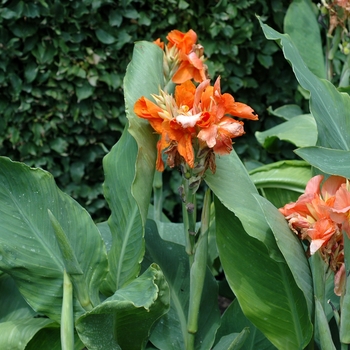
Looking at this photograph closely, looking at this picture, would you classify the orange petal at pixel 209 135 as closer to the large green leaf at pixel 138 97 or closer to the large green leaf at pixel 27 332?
the large green leaf at pixel 138 97

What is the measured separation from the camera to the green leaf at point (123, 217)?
3.67ft

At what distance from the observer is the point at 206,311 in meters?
1.23

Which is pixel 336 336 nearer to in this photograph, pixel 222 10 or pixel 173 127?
pixel 173 127

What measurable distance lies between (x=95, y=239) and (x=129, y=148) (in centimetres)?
19

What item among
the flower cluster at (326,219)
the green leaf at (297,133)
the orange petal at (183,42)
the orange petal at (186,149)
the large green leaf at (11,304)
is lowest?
the large green leaf at (11,304)

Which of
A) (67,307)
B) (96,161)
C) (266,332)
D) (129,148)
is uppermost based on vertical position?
(129,148)

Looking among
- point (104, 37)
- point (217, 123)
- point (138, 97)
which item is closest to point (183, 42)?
point (138, 97)

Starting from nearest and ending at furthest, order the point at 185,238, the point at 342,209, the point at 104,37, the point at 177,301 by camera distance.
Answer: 1. the point at 342,209
2. the point at 185,238
3. the point at 177,301
4. the point at 104,37

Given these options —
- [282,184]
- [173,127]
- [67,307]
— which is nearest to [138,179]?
[173,127]

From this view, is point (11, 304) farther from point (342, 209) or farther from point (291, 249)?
point (342, 209)

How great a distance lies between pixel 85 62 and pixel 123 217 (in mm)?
1666

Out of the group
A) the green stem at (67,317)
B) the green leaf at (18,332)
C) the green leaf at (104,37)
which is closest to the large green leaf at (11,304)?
the green leaf at (18,332)

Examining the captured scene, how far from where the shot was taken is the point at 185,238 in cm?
111

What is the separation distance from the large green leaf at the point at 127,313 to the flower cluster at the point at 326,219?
26 centimetres
